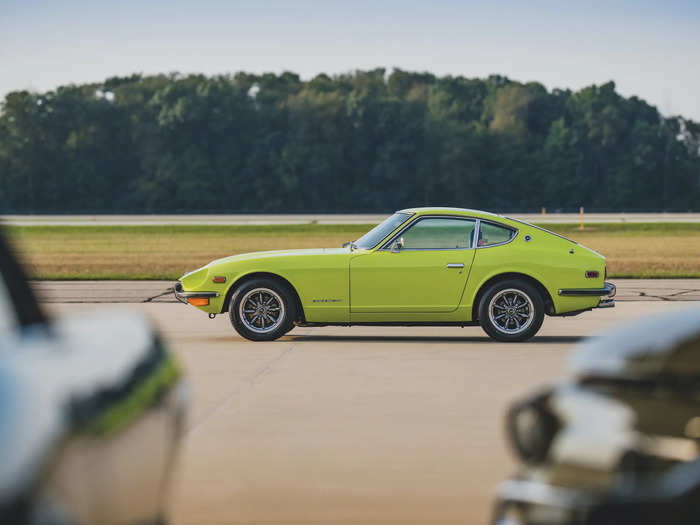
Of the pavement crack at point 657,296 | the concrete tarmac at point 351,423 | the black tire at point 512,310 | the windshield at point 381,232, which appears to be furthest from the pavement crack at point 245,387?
the pavement crack at point 657,296

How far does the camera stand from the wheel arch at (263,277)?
1161 centimetres

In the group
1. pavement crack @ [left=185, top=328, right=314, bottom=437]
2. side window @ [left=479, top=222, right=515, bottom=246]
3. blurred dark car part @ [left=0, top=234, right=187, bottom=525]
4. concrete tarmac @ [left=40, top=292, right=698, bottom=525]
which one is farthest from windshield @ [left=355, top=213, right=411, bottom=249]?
blurred dark car part @ [left=0, top=234, right=187, bottom=525]

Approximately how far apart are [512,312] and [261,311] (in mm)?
2726

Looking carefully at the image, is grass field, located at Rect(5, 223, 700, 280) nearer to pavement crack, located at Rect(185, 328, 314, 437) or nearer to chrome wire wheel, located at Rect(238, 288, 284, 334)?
chrome wire wheel, located at Rect(238, 288, 284, 334)

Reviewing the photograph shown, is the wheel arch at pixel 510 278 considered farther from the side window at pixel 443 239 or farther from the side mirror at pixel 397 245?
the side mirror at pixel 397 245

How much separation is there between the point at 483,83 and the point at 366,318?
112044 millimetres

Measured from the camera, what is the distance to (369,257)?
11.5 metres

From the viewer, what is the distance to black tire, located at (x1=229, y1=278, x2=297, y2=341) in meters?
11.6

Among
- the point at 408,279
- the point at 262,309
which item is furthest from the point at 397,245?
Result: the point at 262,309

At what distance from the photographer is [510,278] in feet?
38.1

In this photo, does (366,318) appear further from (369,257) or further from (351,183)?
(351,183)

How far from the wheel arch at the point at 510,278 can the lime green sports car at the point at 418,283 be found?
11mm

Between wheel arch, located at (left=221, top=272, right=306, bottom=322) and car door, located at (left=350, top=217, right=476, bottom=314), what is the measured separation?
0.60 meters

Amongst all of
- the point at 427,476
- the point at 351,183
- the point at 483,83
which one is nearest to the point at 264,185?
the point at 351,183
